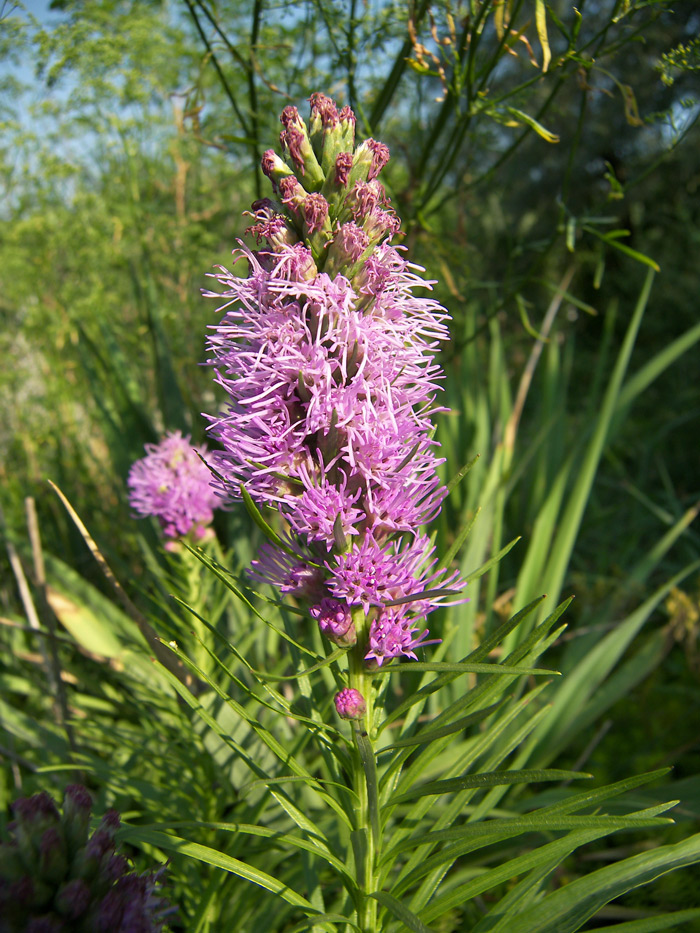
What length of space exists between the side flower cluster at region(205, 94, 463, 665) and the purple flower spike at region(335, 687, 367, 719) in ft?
0.20

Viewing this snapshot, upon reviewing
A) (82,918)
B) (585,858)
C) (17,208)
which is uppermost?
(17,208)

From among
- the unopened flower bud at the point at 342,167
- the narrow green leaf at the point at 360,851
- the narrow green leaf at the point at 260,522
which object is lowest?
the narrow green leaf at the point at 360,851

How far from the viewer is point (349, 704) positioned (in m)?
0.88

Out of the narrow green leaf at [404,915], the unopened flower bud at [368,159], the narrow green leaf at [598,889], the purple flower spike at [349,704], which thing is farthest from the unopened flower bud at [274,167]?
the narrow green leaf at [598,889]

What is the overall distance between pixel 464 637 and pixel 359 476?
115cm

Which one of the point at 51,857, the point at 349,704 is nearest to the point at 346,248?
the point at 349,704

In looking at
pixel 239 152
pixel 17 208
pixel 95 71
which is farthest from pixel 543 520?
pixel 17 208

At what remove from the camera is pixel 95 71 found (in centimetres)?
256

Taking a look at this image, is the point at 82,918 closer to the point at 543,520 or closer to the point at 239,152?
the point at 543,520

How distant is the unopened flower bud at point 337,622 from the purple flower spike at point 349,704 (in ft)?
0.23

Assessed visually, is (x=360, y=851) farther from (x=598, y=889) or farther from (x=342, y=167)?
(x=342, y=167)

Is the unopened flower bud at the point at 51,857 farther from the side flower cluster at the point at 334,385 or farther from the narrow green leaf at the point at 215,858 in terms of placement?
the side flower cluster at the point at 334,385

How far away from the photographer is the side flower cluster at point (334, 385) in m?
0.85

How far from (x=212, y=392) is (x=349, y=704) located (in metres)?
1.98
